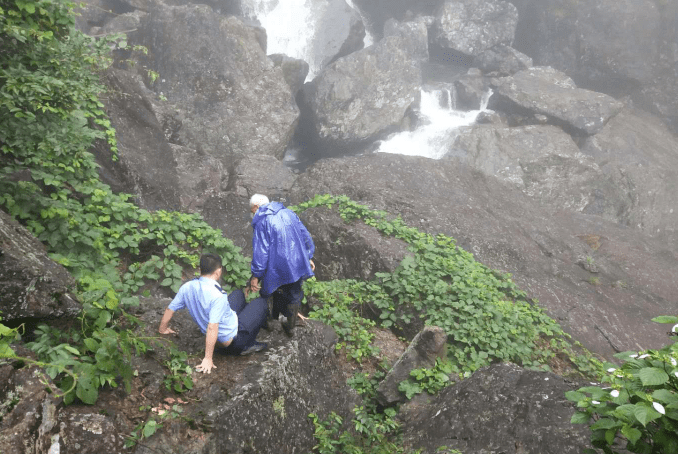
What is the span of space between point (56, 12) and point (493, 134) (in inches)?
735

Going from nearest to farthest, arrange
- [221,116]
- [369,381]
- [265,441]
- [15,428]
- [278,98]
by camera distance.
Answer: [15,428] < [265,441] < [369,381] < [221,116] < [278,98]

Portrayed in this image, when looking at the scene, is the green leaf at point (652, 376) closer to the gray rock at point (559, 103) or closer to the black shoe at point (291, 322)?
the black shoe at point (291, 322)

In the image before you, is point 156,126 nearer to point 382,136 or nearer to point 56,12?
point 56,12

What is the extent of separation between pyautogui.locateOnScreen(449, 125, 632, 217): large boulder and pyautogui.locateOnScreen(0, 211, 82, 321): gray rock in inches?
707

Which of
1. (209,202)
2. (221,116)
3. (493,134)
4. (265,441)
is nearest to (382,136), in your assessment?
(493,134)

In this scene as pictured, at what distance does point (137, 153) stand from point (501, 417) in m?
9.36

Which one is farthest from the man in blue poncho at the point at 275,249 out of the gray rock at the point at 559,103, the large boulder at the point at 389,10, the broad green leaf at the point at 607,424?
the large boulder at the point at 389,10

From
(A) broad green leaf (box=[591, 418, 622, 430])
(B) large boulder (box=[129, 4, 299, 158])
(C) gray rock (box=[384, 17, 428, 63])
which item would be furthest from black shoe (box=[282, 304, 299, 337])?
(C) gray rock (box=[384, 17, 428, 63])

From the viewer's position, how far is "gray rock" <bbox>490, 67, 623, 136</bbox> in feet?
69.3

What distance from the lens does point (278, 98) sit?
58.0 feet

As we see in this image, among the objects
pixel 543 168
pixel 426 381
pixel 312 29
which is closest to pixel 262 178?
pixel 426 381

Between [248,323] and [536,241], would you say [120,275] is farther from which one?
[536,241]

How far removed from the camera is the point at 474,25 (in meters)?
25.5

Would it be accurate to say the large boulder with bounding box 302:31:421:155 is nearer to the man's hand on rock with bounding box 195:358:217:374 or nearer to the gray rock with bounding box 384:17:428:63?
the gray rock with bounding box 384:17:428:63
